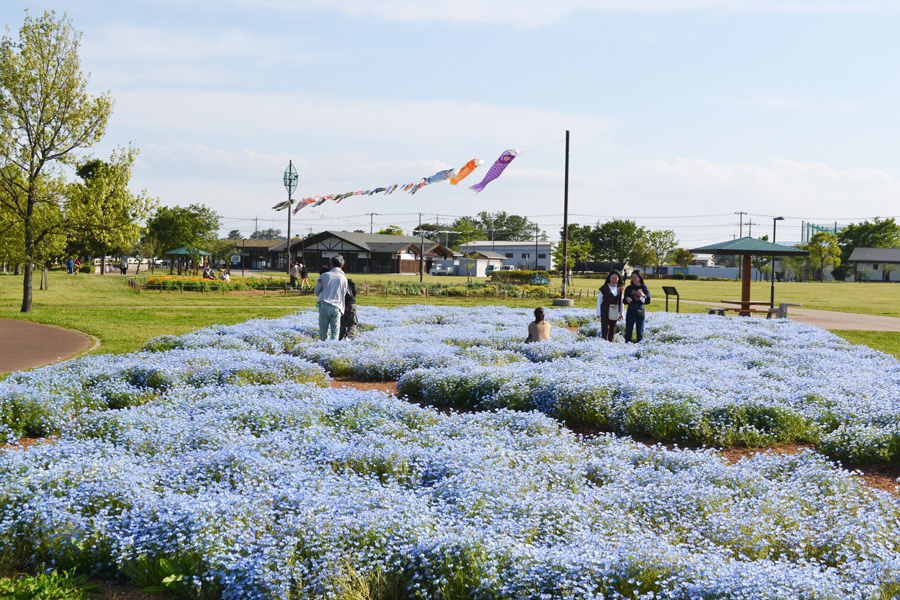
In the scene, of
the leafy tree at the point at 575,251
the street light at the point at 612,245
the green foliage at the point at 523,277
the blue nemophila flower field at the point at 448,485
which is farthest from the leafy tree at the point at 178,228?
the blue nemophila flower field at the point at 448,485

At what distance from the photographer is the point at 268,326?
16.2m

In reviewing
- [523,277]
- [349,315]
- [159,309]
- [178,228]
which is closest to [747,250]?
[349,315]

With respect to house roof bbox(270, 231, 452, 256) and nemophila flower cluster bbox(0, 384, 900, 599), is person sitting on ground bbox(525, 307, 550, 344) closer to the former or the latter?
nemophila flower cluster bbox(0, 384, 900, 599)

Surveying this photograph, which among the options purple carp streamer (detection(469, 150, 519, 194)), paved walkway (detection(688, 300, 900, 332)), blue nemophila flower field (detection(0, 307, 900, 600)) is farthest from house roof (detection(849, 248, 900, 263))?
blue nemophila flower field (detection(0, 307, 900, 600))

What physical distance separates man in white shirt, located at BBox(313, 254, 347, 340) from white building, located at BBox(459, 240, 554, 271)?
308 ft

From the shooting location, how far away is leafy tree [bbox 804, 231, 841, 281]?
9431 cm

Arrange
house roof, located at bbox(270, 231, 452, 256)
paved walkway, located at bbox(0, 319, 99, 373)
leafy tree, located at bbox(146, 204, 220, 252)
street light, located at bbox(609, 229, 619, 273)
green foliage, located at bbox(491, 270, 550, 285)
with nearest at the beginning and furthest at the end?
paved walkway, located at bbox(0, 319, 99, 373) → green foliage, located at bbox(491, 270, 550, 285) → leafy tree, located at bbox(146, 204, 220, 252) → house roof, located at bbox(270, 231, 452, 256) → street light, located at bbox(609, 229, 619, 273)

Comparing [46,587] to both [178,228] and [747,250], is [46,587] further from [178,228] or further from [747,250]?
[178,228]

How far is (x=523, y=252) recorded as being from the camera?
376 ft

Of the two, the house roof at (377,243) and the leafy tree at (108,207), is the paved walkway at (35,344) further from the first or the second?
the house roof at (377,243)

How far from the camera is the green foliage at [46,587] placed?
13.9 feet

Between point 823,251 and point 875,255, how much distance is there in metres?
11.5

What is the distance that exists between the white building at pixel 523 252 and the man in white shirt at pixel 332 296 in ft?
308

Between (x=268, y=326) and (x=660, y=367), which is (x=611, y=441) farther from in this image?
(x=268, y=326)
